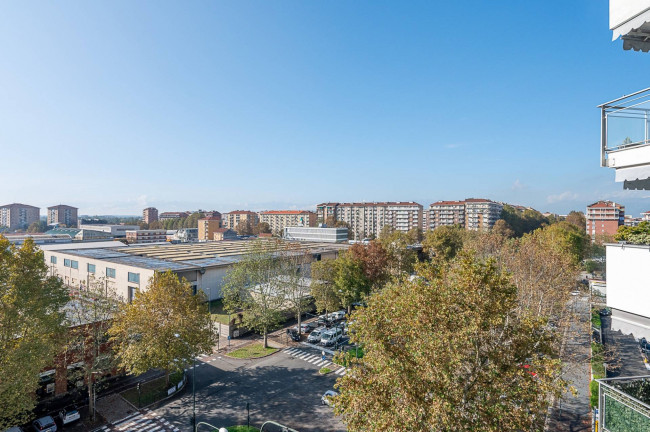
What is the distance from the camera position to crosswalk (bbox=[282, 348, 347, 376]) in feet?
93.5

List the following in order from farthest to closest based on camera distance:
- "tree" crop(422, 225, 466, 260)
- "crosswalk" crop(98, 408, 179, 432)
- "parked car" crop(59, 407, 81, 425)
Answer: "tree" crop(422, 225, 466, 260) < "parked car" crop(59, 407, 81, 425) < "crosswalk" crop(98, 408, 179, 432)

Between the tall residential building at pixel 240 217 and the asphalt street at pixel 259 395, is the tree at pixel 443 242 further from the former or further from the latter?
the tall residential building at pixel 240 217

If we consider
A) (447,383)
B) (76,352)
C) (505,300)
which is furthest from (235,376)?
(505,300)

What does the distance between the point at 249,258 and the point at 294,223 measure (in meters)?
120

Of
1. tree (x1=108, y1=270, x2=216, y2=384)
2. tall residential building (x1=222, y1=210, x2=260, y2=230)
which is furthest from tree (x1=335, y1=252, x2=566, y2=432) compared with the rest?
tall residential building (x1=222, y1=210, x2=260, y2=230)

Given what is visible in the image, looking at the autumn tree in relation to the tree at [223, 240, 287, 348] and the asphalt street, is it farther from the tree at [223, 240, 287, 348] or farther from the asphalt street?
Result: the asphalt street

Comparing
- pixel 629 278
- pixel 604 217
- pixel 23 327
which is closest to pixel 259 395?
pixel 23 327

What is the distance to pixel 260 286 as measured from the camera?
3456cm

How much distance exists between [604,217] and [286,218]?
4685 inches

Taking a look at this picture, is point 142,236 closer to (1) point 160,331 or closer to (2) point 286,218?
(2) point 286,218

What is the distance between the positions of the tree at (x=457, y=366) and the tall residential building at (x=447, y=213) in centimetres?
12381

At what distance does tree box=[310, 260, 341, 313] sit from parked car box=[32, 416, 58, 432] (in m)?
23.7

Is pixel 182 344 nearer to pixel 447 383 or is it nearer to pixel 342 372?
pixel 342 372

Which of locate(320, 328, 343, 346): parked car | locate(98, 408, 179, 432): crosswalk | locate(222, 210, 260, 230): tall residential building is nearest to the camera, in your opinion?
locate(98, 408, 179, 432): crosswalk
